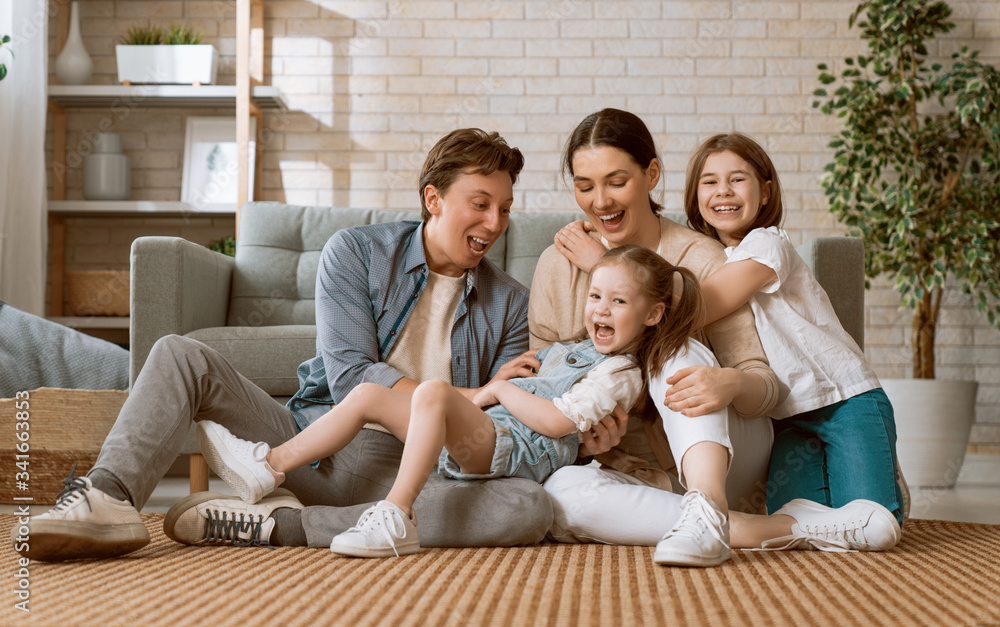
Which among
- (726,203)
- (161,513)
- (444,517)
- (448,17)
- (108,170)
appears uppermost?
(448,17)

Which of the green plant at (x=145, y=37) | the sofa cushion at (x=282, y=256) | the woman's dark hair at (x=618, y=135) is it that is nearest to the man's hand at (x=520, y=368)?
the woman's dark hair at (x=618, y=135)

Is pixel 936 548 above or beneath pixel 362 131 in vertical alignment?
beneath

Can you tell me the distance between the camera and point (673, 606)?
988mm

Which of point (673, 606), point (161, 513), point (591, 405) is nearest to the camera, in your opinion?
point (673, 606)

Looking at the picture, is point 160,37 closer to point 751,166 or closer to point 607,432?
point 751,166

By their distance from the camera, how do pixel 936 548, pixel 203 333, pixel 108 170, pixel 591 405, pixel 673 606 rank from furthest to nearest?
pixel 108 170
pixel 203 333
pixel 936 548
pixel 591 405
pixel 673 606

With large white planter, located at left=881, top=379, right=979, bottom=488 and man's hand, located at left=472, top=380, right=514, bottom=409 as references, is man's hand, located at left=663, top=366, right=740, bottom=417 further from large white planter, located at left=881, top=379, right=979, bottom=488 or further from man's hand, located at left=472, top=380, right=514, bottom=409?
large white planter, located at left=881, top=379, right=979, bottom=488

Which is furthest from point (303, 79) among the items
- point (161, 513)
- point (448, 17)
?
point (161, 513)

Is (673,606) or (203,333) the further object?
(203,333)

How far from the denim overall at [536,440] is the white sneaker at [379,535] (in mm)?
172

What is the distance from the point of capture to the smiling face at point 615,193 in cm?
158

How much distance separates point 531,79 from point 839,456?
7.98ft

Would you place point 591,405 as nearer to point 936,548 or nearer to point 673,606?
point 673,606

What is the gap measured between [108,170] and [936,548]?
3149 millimetres
